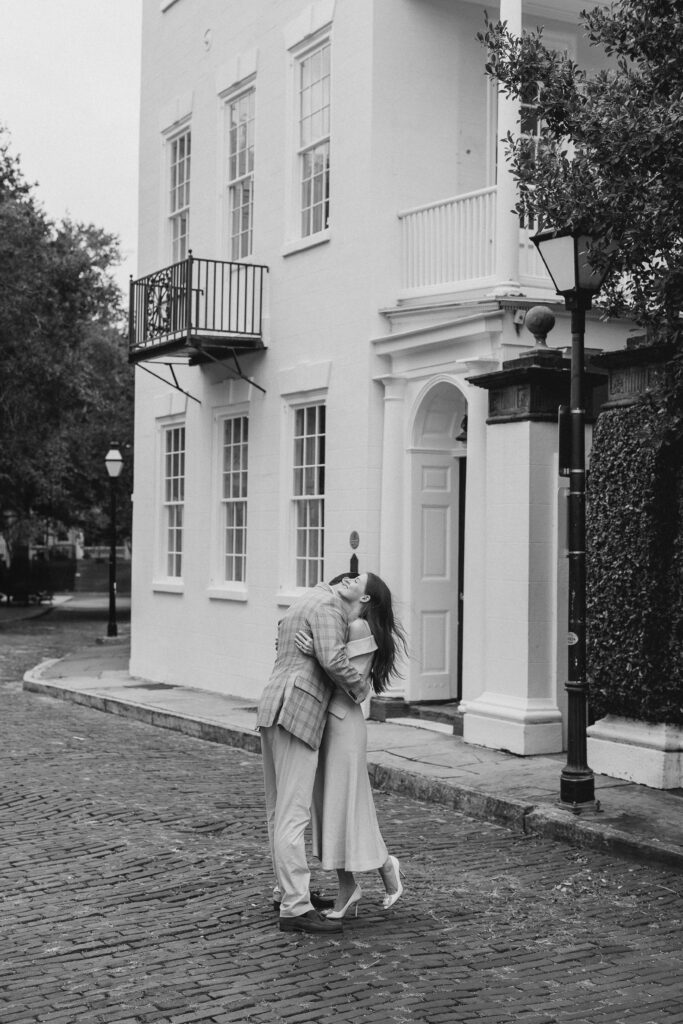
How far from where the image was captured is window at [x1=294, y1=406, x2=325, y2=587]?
14891 millimetres

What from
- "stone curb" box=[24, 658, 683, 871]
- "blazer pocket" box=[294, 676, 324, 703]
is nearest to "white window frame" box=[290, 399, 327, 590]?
"stone curb" box=[24, 658, 683, 871]

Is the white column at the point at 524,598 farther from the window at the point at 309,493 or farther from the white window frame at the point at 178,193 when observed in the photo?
the white window frame at the point at 178,193

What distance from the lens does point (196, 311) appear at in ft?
49.4

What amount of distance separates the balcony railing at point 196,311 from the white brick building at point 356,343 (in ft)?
0.14

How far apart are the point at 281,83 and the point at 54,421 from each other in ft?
50.4

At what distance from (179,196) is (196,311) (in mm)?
3999

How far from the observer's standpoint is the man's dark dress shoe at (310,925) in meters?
6.26

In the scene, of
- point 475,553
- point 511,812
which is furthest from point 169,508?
point 511,812

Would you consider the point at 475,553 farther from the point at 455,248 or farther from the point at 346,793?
the point at 346,793

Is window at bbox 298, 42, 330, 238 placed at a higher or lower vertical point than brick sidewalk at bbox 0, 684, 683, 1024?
higher

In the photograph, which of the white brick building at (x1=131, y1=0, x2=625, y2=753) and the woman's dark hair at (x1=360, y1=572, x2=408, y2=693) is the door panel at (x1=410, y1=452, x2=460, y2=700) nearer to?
the white brick building at (x1=131, y1=0, x2=625, y2=753)

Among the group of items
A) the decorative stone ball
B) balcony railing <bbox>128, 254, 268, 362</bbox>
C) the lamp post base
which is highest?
balcony railing <bbox>128, 254, 268, 362</bbox>

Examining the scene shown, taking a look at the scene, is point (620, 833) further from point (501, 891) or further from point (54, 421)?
point (54, 421)

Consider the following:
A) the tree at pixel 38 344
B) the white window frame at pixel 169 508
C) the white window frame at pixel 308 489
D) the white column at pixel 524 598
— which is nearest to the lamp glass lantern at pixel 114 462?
the tree at pixel 38 344
